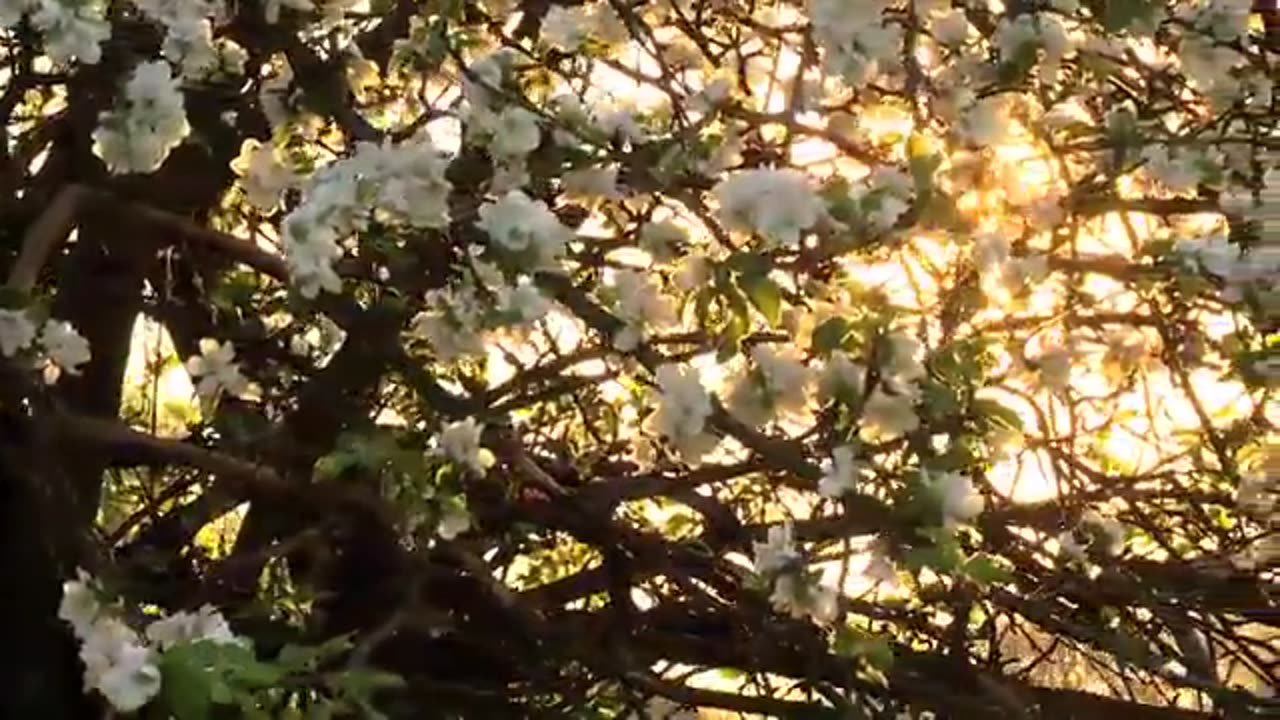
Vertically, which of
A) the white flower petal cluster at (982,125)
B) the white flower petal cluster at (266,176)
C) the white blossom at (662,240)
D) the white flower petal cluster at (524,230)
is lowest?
the white flower petal cluster at (524,230)

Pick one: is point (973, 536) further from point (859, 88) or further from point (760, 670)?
point (859, 88)

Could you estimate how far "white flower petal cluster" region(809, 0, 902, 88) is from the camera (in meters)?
1.56

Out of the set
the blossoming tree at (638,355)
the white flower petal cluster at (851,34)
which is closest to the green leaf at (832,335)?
the blossoming tree at (638,355)

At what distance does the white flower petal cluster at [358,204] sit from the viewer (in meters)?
1.52

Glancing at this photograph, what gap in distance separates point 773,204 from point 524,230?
0.19m

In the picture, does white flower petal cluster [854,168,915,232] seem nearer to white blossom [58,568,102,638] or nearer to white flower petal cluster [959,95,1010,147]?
white flower petal cluster [959,95,1010,147]

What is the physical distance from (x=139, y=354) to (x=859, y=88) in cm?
94

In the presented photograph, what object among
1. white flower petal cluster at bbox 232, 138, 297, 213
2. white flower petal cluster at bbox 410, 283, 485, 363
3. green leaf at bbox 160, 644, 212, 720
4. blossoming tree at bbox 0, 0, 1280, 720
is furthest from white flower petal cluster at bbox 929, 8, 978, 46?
green leaf at bbox 160, 644, 212, 720

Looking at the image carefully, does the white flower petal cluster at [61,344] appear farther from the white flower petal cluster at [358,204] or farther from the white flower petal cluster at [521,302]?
the white flower petal cluster at [521,302]

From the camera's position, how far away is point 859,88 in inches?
68.5

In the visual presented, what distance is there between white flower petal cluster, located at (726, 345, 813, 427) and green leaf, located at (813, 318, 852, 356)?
44mm

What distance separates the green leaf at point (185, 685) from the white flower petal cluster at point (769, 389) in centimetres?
46

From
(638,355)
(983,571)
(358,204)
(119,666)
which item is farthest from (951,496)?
(119,666)

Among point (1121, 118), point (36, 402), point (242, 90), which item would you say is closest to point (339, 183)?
point (242, 90)
